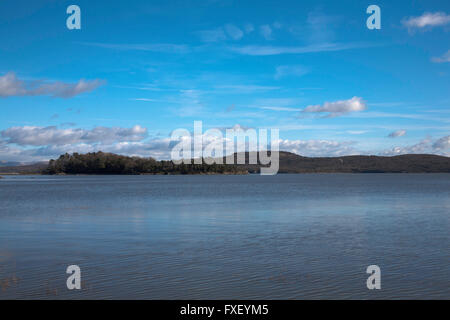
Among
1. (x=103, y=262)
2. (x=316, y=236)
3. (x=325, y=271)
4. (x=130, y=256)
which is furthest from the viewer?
(x=316, y=236)

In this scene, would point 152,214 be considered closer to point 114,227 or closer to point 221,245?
point 114,227

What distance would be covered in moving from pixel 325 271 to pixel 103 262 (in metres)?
7.92

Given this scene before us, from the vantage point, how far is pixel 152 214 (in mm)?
34375

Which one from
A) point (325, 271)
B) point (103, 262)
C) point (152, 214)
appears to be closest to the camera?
point (325, 271)

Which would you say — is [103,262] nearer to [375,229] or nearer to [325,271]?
[325,271]

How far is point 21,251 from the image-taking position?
18094 millimetres

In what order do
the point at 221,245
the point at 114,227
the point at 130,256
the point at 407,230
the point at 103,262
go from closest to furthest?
the point at 103,262 < the point at 130,256 < the point at 221,245 < the point at 407,230 < the point at 114,227

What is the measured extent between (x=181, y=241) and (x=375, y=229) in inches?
452

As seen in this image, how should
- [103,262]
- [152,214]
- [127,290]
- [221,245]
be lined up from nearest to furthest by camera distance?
1. [127,290]
2. [103,262]
3. [221,245]
4. [152,214]

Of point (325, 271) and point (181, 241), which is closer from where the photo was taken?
point (325, 271)
